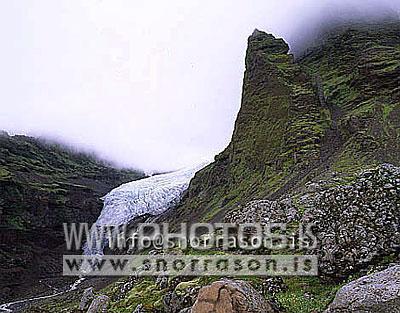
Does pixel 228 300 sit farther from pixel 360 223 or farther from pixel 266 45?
pixel 266 45

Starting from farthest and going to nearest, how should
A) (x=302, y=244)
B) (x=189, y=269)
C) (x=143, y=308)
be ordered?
(x=189, y=269)
(x=143, y=308)
(x=302, y=244)

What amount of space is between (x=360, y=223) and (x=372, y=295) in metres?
5.19

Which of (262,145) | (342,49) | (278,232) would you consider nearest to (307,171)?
(262,145)

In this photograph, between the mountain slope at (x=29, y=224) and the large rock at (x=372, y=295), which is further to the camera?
the mountain slope at (x=29, y=224)

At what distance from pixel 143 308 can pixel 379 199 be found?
1136 centimetres

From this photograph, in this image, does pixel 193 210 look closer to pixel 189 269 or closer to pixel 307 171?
pixel 307 171

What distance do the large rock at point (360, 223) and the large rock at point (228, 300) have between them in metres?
3.60

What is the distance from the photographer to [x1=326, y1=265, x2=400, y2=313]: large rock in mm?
10367

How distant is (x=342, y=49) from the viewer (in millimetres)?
156875

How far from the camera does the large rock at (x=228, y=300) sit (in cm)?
1265

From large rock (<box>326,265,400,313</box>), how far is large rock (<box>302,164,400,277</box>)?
381 cm

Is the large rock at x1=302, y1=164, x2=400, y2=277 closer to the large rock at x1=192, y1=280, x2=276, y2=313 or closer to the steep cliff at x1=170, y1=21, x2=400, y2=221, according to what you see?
the large rock at x1=192, y1=280, x2=276, y2=313

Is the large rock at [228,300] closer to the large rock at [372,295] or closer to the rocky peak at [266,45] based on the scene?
the large rock at [372,295]

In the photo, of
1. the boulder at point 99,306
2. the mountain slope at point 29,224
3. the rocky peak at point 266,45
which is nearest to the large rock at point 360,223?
the boulder at point 99,306
